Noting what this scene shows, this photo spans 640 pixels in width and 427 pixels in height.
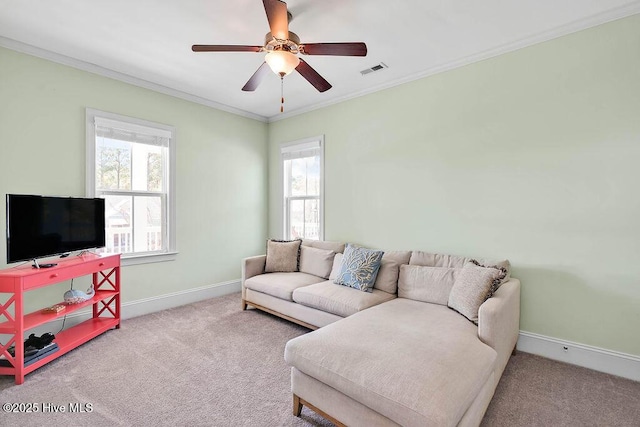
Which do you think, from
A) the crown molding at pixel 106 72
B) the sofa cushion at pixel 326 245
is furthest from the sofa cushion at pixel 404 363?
the crown molding at pixel 106 72

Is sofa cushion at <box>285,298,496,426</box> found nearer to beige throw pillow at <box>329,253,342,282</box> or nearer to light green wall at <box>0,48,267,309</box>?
beige throw pillow at <box>329,253,342,282</box>

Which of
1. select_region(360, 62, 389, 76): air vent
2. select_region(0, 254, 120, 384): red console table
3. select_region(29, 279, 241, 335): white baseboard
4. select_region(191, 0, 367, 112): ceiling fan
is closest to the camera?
select_region(191, 0, 367, 112): ceiling fan

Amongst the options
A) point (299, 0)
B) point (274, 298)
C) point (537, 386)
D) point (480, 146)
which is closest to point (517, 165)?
point (480, 146)

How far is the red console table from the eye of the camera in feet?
7.53

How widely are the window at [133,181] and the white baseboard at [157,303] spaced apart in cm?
Answer: 54

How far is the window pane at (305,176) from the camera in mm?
4601

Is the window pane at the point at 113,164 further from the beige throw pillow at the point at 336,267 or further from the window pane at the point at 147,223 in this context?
the beige throw pillow at the point at 336,267

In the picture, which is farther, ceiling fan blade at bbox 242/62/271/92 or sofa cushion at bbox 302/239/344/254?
sofa cushion at bbox 302/239/344/254

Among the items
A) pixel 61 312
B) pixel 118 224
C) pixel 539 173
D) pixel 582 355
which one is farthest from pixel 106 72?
pixel 582 355

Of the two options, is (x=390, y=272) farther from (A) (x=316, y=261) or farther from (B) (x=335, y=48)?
(B) (x=335, y=48)

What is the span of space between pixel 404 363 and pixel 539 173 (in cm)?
224

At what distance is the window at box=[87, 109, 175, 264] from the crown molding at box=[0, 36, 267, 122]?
1.48 ft

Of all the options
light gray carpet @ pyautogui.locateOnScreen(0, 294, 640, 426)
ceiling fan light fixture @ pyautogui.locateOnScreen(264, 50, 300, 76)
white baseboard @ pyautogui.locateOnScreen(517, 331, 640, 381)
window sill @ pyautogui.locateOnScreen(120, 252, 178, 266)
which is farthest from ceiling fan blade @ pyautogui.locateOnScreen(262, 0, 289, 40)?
white baseboard @ pyautogui.locateOnScreen(517, 331, 640, 381)

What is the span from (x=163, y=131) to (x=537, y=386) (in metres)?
4.68
